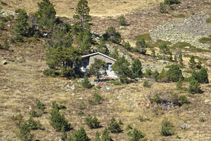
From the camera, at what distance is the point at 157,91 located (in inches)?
1543

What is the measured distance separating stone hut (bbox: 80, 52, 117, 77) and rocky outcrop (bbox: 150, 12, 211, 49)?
156 feet

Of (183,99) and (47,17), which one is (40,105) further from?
(47,17)

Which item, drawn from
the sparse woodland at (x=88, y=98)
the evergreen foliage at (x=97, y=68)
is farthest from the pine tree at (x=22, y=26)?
the evergreen foliage at (x=97, y=68)

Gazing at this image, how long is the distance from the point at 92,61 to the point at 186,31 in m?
61.2

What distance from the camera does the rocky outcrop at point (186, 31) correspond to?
322ft

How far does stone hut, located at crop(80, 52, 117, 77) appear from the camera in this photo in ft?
179

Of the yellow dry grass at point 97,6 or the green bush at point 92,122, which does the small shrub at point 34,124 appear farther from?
the yellow dry grass at point 97,6

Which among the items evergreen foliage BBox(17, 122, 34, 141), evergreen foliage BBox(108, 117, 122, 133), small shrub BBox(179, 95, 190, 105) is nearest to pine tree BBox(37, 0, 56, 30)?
small shrub BBox(179, 95, 190, 105)

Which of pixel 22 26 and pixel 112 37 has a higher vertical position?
pixel 22 26

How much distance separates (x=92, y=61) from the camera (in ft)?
181

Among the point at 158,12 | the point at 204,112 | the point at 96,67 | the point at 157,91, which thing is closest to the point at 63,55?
the point at 96,67

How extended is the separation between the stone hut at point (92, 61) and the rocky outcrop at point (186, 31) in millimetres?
47667

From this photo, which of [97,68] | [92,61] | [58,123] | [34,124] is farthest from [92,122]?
[92,61]

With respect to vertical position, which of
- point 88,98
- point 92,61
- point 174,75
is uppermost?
point 92,61
